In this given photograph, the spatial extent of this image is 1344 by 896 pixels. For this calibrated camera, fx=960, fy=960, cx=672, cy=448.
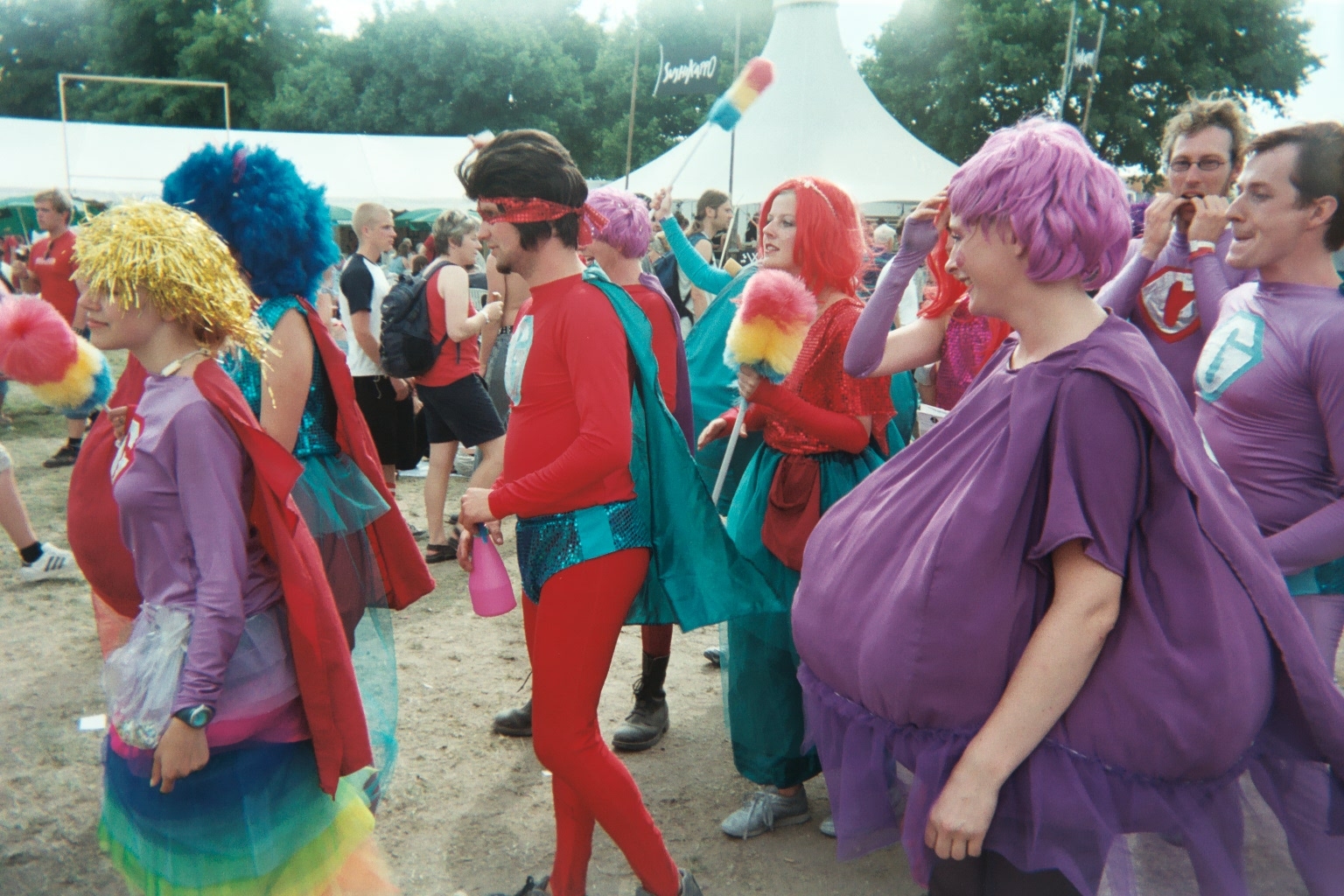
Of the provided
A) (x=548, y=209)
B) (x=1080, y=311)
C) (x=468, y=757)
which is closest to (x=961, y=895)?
(x=1080, y=311)

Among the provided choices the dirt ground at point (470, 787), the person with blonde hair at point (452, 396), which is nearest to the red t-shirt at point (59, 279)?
the dirt ground at point (470, 787)

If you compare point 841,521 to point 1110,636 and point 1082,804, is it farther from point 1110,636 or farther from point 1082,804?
point 1082,804

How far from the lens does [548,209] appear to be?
7.54 feet

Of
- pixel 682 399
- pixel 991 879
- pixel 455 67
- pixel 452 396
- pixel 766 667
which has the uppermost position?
pixel 455 67

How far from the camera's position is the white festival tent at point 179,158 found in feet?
59.5

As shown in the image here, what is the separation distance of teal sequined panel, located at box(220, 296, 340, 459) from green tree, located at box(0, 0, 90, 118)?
49.0 metres

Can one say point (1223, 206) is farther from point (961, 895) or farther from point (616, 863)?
point (616, 863)

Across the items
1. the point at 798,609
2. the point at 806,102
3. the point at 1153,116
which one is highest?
the point at 1153,116

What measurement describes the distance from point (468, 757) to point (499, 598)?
1.44 m

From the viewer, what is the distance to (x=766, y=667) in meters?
3.02

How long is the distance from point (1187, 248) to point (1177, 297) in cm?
Answer: 15

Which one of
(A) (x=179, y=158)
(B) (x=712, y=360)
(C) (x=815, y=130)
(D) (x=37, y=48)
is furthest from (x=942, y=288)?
(D) (x=37, y=48)

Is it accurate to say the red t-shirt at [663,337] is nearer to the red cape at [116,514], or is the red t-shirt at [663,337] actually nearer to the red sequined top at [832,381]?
the red sequined top at [832,381]

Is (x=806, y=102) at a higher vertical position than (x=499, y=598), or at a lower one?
higher
